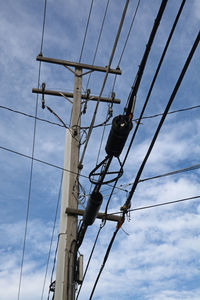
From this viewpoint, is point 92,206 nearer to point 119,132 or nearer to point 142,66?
point 119,132

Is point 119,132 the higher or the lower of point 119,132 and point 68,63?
the lower

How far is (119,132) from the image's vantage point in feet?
12.6

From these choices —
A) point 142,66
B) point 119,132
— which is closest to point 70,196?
point 119,132

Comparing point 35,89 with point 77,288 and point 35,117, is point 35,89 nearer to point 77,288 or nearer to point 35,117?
point 35,117

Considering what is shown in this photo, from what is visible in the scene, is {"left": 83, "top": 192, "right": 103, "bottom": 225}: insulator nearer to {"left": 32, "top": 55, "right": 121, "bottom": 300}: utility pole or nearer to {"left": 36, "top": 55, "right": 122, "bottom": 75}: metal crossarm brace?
{"left": 32, "top": 55, "right": 121, "bottom": 300}: utility pole

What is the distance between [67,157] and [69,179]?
62 cm

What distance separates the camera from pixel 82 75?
25.6ft

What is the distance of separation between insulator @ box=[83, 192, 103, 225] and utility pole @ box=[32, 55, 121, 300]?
636mm

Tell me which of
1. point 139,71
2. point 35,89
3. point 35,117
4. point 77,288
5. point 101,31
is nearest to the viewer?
point 139,71

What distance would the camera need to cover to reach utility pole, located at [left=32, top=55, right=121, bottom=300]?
213 inches

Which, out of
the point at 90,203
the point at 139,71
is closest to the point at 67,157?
the point at 90,203

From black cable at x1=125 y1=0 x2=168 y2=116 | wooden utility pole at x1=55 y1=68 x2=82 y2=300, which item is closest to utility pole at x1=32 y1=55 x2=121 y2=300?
wooden utility pole at x1=55 y1=68 x2=82 y2=300

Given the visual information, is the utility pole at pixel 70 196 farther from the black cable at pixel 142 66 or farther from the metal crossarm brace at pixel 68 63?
the black cable at pixel 142 66

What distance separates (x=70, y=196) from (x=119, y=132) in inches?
109
